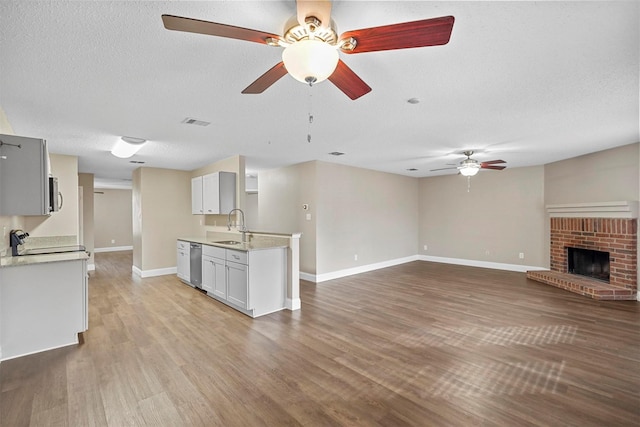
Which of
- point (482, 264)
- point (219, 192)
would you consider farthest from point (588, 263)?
point (219, 192)

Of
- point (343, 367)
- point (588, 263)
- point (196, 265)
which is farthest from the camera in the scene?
point (588, 263)

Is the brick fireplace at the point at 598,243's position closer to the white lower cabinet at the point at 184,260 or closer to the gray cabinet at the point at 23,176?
the white lower cabinet at the point at 184,260

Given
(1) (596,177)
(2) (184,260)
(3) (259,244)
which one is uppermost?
(1) (596,177)

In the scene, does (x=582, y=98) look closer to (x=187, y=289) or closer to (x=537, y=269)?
(x=537, y=269)

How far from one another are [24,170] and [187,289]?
10.1 feet

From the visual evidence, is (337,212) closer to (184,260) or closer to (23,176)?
(184,260)

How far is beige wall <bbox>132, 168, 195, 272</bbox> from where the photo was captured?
6.34 m

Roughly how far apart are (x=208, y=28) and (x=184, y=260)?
5.15 meters

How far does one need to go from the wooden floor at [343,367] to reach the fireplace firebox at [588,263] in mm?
1056

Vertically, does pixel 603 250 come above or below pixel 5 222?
below

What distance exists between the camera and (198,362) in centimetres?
268

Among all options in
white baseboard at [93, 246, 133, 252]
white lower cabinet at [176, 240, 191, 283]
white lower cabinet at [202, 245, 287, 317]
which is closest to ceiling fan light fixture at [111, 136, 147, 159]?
white lower cabinet at [202, 245, 287, 317]

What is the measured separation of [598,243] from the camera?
519cm

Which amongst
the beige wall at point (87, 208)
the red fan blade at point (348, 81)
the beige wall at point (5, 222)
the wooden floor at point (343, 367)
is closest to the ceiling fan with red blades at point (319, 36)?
the red fan blade at point (348, 81)
